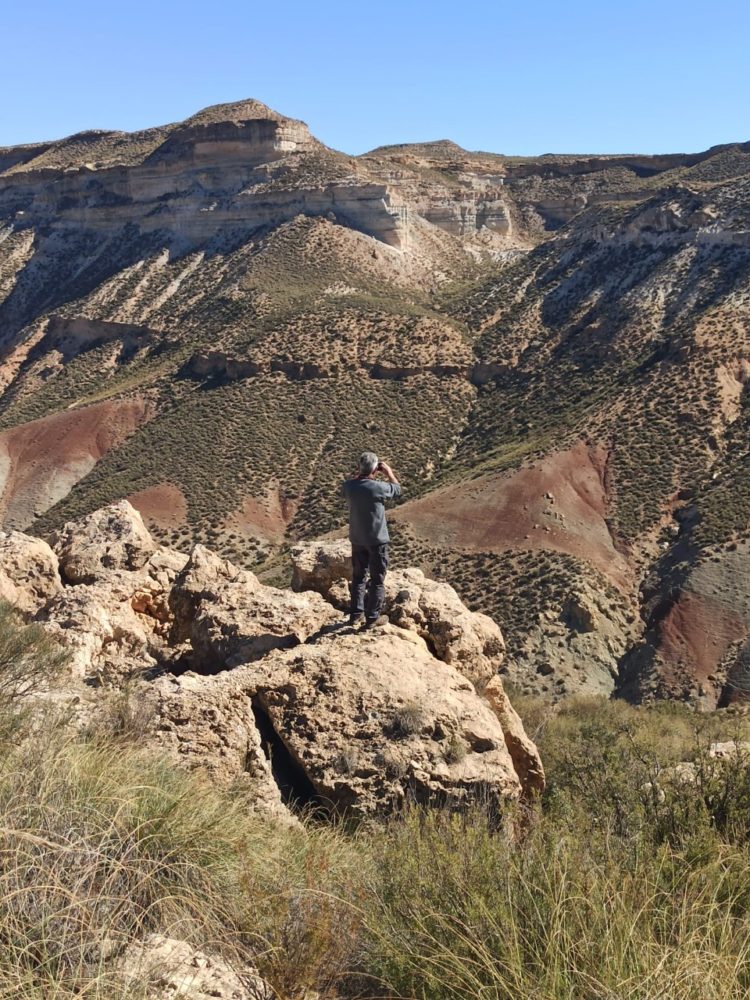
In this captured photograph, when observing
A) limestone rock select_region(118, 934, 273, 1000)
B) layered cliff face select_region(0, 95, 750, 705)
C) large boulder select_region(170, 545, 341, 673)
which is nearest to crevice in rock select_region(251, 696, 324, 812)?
large boulder select_region(170, 545, 341, 673)

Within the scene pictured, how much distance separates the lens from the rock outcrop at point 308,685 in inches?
319

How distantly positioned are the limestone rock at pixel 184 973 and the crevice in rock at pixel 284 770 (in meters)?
3.38

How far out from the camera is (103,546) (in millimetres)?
14930

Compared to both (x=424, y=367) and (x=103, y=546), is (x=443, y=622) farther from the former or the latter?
(x=424, y=367)

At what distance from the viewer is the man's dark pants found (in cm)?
1011

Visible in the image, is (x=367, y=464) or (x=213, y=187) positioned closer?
(x=367, y=464)

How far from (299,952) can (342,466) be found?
153 feet

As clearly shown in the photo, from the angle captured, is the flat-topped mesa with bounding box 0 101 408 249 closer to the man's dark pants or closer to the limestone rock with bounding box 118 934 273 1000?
the man's dark pants

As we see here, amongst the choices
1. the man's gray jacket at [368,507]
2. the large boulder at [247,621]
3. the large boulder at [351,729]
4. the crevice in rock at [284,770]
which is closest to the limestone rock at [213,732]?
the large boulder at [351,729]

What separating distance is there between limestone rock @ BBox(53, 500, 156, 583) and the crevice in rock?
608 centimetres

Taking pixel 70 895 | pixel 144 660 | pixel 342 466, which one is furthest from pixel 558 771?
pixel 342 466

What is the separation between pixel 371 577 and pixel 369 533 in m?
0.51

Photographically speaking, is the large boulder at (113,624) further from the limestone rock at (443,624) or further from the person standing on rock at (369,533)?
the limestone rock at (443,624)

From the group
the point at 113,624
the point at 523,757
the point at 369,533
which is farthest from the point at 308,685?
the point at 113,624
